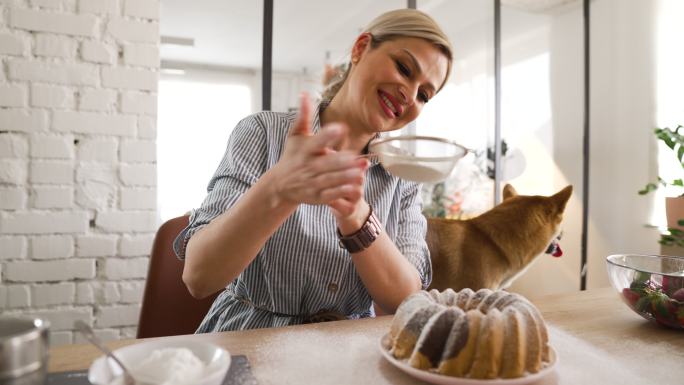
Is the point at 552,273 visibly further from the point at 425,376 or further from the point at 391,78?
the point at 425,376

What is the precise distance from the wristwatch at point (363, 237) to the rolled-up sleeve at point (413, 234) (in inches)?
10.2

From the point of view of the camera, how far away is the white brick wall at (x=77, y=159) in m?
1.62

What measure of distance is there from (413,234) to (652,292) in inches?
20.0

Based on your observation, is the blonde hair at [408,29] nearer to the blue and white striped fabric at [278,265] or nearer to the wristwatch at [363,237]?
the blue and white striped fabric at [278,265]

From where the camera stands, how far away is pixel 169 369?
19.3 inches

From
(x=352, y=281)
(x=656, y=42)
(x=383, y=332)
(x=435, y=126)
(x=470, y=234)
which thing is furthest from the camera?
(x=435, y=126)

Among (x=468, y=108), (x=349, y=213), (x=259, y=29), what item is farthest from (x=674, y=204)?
(x=349, y=213)

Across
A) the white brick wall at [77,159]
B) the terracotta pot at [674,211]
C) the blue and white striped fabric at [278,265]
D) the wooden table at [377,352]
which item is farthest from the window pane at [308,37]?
the terracotta pot at [674,211]

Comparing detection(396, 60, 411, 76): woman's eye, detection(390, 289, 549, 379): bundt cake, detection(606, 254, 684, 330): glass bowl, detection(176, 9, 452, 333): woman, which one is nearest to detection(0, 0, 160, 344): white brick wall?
detection(176, 9, 452, 333): woman

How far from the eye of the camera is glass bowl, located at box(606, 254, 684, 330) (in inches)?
31.9

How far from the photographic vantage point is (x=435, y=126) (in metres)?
3.15

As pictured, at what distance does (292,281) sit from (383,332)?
28cm

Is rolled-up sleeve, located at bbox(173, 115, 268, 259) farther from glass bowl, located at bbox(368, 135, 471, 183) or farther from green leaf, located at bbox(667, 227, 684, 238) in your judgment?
green leaf, located at bbox(667, 227, 684, 238)

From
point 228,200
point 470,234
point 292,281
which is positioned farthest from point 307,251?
point 470,234
